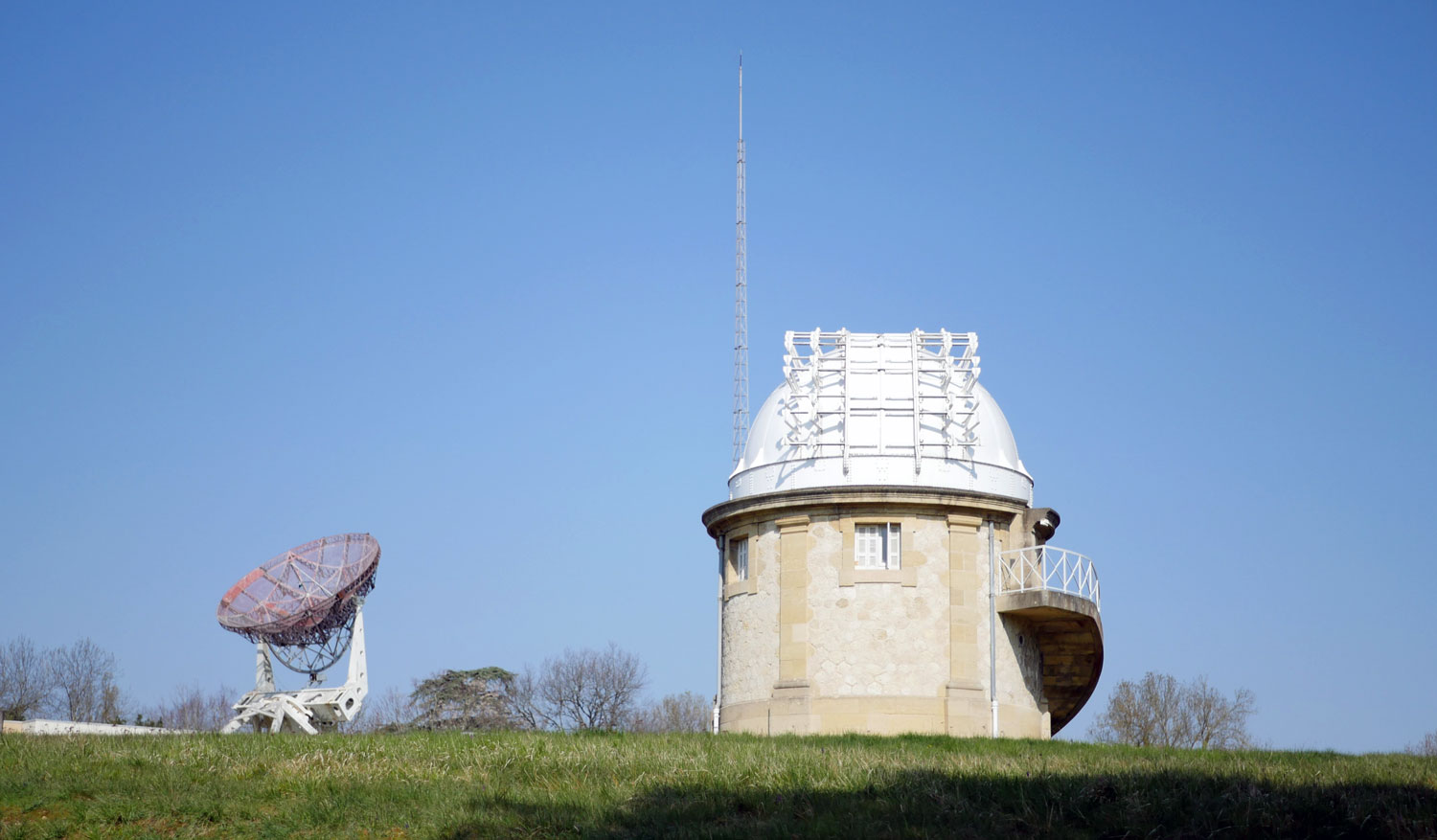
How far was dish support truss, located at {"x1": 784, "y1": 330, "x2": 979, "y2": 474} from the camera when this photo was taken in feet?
113

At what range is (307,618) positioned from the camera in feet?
143

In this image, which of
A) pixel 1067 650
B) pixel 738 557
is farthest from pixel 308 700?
pixel 1067 650

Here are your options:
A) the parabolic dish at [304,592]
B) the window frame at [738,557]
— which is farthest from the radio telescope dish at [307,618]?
the window frame at [738,557]

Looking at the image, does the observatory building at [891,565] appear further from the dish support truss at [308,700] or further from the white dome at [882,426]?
the dish support truss at [308,700]

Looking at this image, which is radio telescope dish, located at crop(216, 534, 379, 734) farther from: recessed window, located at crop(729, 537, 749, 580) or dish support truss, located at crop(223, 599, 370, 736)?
recessed window, located at crop(729, 537, 749, 580)

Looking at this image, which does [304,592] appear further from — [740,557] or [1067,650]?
[1067,650]

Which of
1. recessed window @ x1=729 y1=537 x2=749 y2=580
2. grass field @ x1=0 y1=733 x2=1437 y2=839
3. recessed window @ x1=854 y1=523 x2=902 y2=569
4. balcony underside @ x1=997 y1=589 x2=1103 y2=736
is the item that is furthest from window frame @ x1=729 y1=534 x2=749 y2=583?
grass field @ x1=0 y1=733 x2=1437 y2=839

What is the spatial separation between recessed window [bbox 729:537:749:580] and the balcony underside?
19.3 feet

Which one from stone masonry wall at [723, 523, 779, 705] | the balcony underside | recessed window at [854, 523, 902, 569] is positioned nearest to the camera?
recessed window at [854, 523, 902, 569]

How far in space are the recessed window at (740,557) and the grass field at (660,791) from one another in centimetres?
1197

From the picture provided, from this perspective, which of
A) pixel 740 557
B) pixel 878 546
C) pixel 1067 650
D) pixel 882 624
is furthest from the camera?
pixel 1067 650

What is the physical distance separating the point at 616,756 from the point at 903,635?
12289 millimetres

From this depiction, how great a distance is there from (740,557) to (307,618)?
49.6 feet

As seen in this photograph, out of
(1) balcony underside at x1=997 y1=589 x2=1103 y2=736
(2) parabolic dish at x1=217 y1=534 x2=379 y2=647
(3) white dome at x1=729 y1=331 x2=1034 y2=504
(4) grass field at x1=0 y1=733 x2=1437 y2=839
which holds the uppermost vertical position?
(3) white dome at x1=729 y1=331 x2=1034 y2=504
